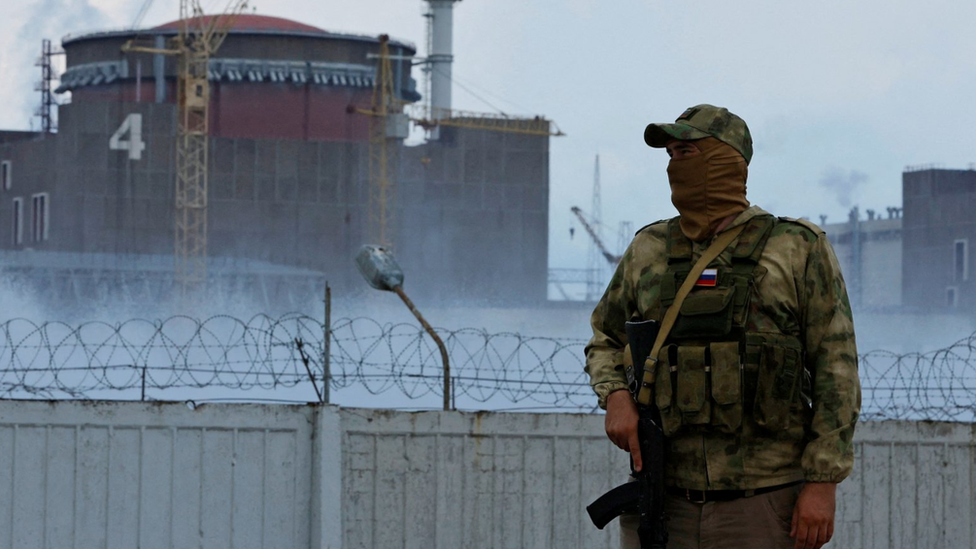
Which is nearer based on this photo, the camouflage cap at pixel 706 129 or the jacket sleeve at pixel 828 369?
the jacket sleeve at pixel 828 369

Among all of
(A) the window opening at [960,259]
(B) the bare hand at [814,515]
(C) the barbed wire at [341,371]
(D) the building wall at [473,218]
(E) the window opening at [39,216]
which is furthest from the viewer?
(D) the building wall at [473,218]

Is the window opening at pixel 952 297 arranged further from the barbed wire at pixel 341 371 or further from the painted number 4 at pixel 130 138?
the painted number 4 at pixel 130 138

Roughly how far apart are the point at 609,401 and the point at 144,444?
3574 millimetres

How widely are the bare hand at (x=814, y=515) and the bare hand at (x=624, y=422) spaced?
0.40 metres

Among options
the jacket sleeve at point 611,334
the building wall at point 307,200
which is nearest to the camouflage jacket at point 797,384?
the jacket sleeve at point 611,334

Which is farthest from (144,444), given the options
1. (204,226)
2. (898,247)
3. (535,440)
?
(898,247)

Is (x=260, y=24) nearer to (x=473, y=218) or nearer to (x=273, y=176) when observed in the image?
(x=273, y=176)

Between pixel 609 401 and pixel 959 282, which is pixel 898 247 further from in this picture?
pixel 609 401

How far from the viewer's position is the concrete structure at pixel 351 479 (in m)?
6.34

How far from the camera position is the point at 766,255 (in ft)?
10.9

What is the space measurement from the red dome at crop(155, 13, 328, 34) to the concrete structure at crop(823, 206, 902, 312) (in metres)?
27.4

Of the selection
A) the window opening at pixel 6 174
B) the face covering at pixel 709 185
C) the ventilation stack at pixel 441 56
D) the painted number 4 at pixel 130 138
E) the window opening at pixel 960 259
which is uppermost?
the ventilation stack at pixel 441 56

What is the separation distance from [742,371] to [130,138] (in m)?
55.3

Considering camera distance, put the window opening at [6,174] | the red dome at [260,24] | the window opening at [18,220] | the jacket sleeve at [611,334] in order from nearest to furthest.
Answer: the jacket sleeve at [611,334], the window opening at [18,220], the window opening at [6,174], the red dome at [260,24]
